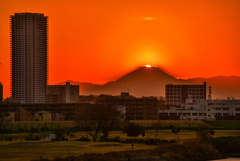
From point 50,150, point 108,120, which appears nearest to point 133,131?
point 108,120

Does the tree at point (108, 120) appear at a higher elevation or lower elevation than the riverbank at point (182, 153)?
higher

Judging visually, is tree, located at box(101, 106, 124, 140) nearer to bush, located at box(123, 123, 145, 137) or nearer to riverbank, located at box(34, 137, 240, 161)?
bush, located at box(123, 123, 145, 137)

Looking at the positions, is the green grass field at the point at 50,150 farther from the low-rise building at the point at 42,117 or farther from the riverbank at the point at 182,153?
the low-rise building at the point at 42,117

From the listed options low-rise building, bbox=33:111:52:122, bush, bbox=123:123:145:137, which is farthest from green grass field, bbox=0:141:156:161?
low-rise building, bbox=33:111:52:122

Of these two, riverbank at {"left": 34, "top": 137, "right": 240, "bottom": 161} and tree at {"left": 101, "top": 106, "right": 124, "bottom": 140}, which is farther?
tree at {"left": 101, "top": 106, "right": 124, "bottom": 140}

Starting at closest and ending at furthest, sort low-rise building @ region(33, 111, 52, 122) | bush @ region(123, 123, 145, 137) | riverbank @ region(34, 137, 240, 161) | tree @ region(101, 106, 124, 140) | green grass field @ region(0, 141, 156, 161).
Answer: green grass field @ region(0, 141, 156, 161), riverbank @ region(34, 137, 240, 161), tree @ region(101, 106, 124, 140), bush @ region(123, 123, 145, 137), low-rise building @ region(33, 111, 52, 122)

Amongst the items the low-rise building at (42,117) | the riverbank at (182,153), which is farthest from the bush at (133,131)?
the low-rise building at (42,117)

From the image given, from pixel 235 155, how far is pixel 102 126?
2137 cm

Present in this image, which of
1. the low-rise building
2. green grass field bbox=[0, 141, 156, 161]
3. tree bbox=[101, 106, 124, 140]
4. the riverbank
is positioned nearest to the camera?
green grass field bbox=[0, 141, 156, 161]

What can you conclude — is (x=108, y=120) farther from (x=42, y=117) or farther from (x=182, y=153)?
(x=42, y=117)

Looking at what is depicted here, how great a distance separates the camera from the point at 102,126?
84688mm

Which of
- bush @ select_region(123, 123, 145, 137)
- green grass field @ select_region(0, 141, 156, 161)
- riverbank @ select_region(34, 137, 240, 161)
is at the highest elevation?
bush @ select_region(123, 123, 145, 137)

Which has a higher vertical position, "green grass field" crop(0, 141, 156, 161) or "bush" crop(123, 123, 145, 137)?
"bush" crop(123, 123, 145, 137)

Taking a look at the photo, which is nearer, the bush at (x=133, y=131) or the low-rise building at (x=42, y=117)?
the bush at (x=133, y=131)
